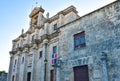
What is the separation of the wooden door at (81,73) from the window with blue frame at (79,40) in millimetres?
2026

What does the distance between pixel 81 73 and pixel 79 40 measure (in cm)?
313

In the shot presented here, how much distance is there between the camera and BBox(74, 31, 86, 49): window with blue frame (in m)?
12.5

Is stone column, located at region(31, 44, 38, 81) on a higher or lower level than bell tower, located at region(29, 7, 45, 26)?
lower

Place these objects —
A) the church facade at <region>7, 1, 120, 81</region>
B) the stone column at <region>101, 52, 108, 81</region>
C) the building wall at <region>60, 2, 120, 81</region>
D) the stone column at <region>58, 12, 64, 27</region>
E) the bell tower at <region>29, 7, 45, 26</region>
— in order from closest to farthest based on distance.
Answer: the stone column at <region>101, 52, 108, 81</region>, the building wall at <region>60, 2, 120, 81</region>, the church facade at <region>7, 1, 120, 81</region>, the stone column at <region>58, 12, 64, 27</region>, the bell tower at <region>29, 7, 45, 26</region>

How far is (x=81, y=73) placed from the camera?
464 inches

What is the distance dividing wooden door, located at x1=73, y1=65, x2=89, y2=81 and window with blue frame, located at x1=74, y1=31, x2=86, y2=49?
2026mm

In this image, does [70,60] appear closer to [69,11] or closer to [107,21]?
[107,21]

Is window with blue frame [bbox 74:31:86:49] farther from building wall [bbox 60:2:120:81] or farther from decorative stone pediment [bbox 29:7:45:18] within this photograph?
decorative stone pediment [bbox 29:7:45:18]

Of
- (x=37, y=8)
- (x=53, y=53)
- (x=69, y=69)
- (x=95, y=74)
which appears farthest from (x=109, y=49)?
(x=37, y=8)

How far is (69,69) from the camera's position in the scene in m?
12.7

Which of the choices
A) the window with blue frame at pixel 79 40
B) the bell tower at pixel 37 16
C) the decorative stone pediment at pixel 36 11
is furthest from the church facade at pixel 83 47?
the decorative stone pediment at pixel 36 11

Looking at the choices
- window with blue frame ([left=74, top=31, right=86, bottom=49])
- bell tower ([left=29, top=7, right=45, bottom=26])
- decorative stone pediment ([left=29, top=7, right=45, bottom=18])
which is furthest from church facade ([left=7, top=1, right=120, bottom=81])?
decorative stone pediment ([left=29, top=7, right=45, bottom=18])

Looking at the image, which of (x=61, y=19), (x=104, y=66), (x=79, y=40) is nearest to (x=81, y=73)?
(x=104, y=66)

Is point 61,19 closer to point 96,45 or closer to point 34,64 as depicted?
point 34,64
